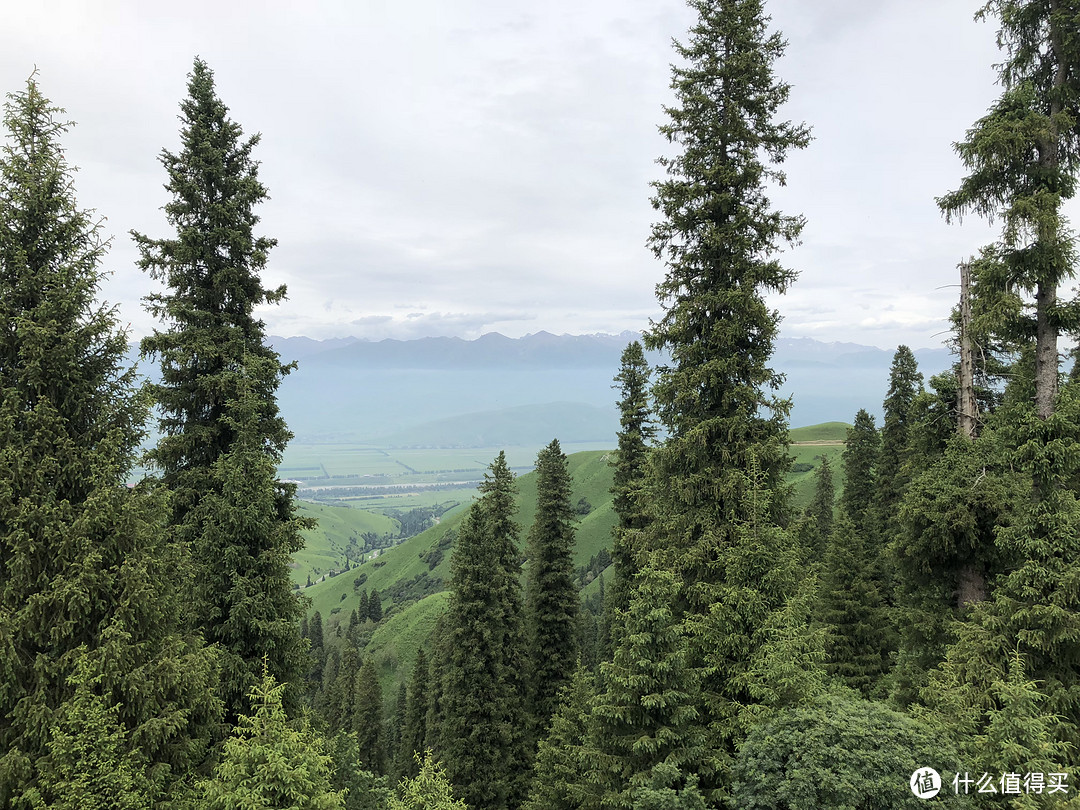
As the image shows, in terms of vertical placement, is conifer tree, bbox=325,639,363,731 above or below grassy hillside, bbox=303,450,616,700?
above

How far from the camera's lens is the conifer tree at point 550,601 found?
25.6 metres

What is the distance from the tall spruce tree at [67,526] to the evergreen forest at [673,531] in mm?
56

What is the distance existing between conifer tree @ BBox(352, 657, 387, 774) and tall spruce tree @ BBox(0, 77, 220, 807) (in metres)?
35.2

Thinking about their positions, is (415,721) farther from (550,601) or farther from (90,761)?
(90,761)

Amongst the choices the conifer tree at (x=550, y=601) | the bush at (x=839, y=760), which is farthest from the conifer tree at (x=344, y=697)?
the bush at (x=839, y=760)

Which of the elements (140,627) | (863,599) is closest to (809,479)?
(863,599)

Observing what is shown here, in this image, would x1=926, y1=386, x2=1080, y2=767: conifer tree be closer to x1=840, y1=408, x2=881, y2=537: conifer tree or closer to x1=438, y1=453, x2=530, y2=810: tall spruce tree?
x1=438, y1=453, x2=530, y2=810: tall spruce tree

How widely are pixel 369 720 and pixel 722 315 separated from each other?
4164cm

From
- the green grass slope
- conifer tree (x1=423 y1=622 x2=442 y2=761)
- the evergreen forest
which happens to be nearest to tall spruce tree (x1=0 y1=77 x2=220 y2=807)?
the evergreen forest

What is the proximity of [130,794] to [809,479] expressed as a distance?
10491 cm

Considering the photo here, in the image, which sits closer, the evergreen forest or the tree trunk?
the evergreen forest

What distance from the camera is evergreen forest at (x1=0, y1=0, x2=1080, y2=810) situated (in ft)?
27.8

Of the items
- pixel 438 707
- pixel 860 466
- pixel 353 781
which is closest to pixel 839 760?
pixel 353 781

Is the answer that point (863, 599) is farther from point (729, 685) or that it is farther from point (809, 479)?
point (809, 479)
